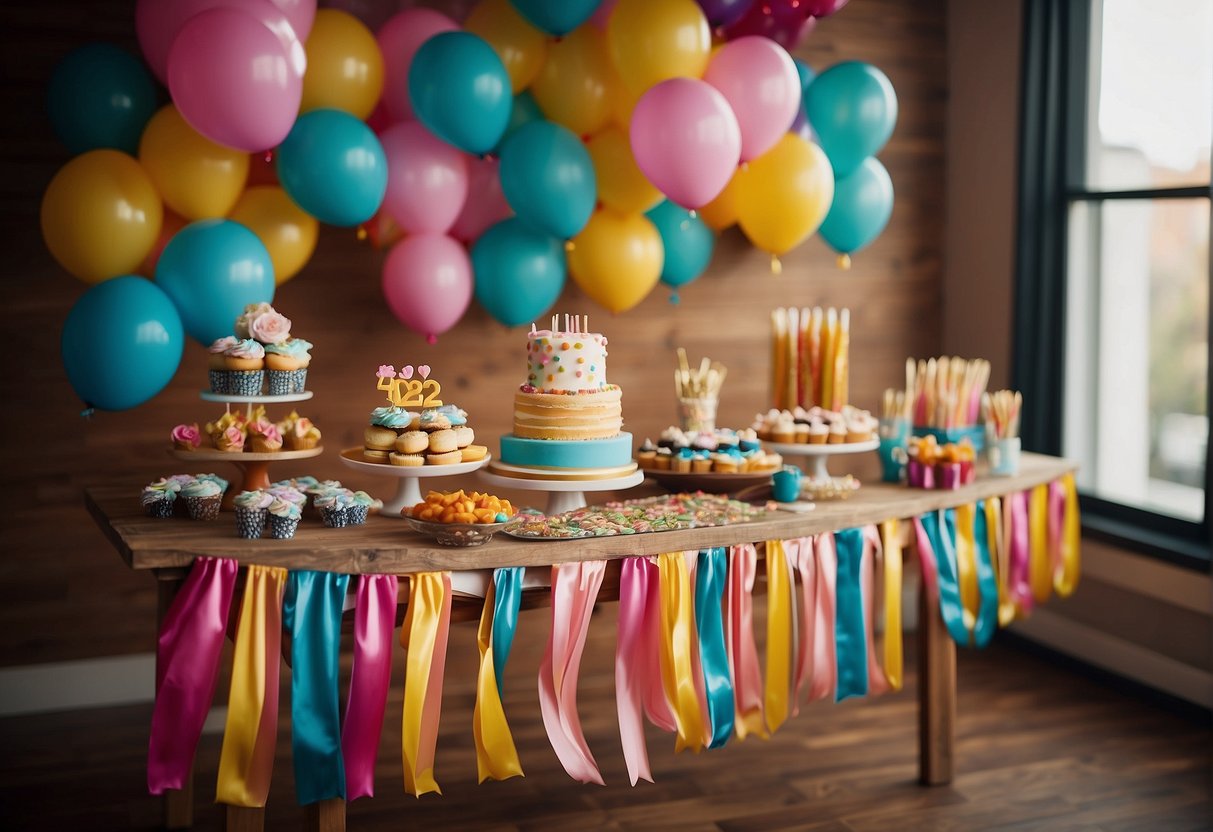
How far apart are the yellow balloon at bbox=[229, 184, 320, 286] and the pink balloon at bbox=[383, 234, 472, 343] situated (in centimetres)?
24

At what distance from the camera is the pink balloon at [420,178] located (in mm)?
3000

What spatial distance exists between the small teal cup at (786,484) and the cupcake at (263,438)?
3.64 feet

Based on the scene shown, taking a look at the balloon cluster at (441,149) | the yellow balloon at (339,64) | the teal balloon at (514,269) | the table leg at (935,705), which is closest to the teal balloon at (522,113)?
the balloon cluster at (441,149)

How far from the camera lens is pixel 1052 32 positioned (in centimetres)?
393

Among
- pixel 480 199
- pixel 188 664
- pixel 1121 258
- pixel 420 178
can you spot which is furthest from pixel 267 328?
pixel 1121 258

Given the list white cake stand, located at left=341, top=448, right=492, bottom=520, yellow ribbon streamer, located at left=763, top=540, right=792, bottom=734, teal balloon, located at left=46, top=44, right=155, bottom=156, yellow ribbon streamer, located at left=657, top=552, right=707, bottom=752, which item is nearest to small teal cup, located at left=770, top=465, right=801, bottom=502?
yellow ribbon streamer, located at left=763, top=540, right=792, bottom=734

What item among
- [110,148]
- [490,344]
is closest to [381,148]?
[110,148]

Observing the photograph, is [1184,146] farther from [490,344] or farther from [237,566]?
[237,566]

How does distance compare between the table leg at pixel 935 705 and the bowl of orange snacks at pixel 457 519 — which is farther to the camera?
the table leg at pixel 935 705

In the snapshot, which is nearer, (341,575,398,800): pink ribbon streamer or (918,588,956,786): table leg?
(341,575,398,800): pink ribbon streamer

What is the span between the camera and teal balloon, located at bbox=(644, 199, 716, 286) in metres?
3.43

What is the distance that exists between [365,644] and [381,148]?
1250 millimetres

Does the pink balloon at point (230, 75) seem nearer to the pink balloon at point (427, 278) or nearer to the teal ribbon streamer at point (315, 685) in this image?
the pink balloon at point (427, 278)

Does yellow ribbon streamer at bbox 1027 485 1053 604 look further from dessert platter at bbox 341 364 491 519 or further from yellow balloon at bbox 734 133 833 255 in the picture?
dessert platter at bbox 341 364 491 519
